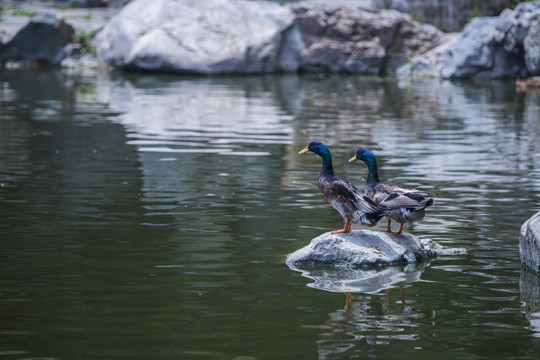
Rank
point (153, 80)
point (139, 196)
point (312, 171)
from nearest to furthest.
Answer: point (139, 196) < point (312, 171) < point (153, 80)

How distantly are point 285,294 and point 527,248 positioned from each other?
2.46 metres

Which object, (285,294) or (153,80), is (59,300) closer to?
(285,294)

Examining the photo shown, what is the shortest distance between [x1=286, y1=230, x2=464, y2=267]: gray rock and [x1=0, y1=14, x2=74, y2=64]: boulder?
33.9 m

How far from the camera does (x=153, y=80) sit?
35.7 meters

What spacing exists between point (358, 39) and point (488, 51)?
6126mm

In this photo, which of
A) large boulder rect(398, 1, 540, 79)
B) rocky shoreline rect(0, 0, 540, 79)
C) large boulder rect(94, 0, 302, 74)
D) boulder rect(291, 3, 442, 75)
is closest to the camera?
large boulder rect(398, 1, 540, 79)

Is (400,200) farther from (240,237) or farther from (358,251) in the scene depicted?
(240,237)

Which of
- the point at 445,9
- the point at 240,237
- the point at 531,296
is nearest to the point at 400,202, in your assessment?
the point at 531,296

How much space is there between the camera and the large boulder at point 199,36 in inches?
1494

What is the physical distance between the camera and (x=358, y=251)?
29.9ft

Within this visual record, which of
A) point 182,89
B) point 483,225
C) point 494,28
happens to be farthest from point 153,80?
point 483,225

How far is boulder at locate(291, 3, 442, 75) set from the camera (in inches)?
1603

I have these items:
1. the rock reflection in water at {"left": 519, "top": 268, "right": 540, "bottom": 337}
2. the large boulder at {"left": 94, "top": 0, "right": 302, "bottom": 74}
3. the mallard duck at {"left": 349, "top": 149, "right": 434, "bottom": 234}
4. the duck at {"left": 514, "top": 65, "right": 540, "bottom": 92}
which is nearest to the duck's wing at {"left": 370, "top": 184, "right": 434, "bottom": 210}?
the mallard duck at {"left": 349, "top": 149, "right": 434, "bottom": 234}

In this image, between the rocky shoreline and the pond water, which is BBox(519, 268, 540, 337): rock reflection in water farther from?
the rocky shoreline
